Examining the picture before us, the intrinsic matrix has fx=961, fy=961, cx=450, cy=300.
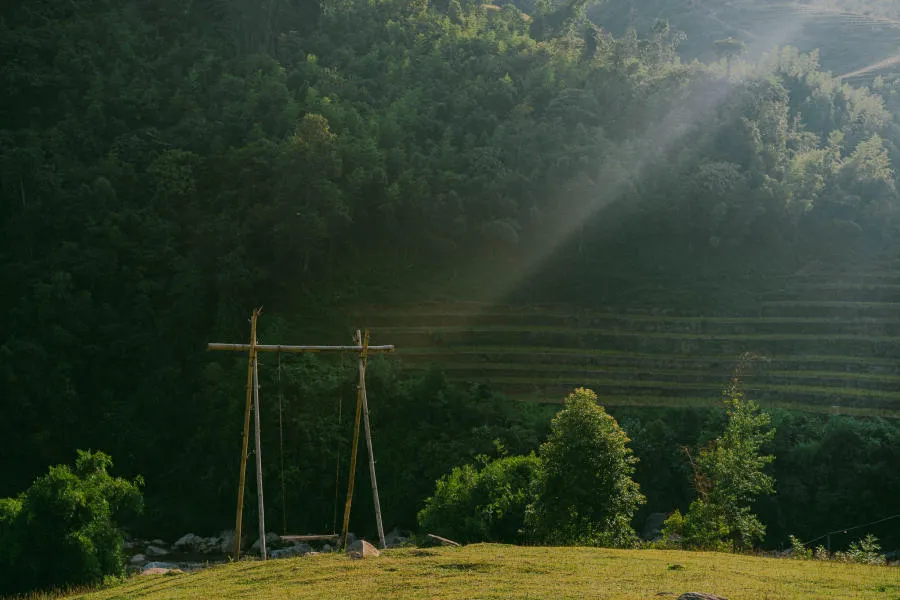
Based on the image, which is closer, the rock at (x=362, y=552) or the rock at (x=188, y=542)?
the rock at (x=362, y=552)

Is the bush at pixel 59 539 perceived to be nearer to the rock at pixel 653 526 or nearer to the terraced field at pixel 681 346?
the rock at pixel 653 526

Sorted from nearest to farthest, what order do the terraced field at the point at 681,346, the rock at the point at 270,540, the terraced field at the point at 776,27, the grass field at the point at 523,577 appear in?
the grass field at the point at 523,577 → the rock at the point at 270,540 → the terraced field at the point at 681,346 → the terraced field at the point at 776,27

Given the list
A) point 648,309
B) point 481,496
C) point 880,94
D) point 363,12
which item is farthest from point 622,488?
point 880,94

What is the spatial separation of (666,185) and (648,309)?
8.31 meters

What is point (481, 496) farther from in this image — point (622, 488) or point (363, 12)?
point (363, 12)

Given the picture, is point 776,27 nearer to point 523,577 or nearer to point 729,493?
point 729,493

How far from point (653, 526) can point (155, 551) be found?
64.7 ft

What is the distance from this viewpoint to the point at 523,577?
667 inches

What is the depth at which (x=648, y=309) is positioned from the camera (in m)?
50.1

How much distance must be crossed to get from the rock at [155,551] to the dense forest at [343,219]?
2.05 meters

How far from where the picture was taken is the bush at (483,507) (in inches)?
1127

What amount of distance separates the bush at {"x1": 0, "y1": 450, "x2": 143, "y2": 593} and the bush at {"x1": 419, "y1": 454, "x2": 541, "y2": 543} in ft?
30.8

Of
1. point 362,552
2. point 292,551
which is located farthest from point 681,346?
point 362,552

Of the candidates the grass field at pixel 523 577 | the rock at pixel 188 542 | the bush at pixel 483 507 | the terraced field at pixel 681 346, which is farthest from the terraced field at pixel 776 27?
the grass field at pixel 523 577
